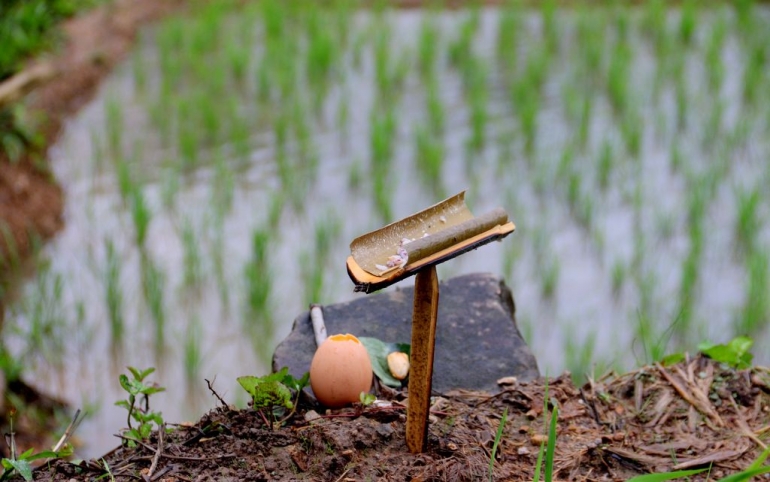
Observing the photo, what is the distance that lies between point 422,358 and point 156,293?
180 centimetres

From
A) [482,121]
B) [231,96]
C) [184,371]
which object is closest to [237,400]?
[184,371]

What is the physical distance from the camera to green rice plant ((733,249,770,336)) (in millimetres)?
2967

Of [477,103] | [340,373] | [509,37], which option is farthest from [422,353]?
[509,37]

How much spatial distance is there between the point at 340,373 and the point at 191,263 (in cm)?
172

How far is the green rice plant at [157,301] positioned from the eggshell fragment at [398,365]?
129cm

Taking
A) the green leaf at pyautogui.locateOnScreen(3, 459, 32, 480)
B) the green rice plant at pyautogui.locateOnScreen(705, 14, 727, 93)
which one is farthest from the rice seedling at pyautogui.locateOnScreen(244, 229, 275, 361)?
the green rice plant at pyautogui.locateOnScreen(705, 14, 727, 93)

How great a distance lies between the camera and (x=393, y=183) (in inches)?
160

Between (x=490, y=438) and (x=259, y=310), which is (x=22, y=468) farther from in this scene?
(x=259, y=310)

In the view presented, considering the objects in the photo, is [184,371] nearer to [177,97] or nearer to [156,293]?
[156,293]

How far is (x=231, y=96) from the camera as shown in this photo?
5.29 meters

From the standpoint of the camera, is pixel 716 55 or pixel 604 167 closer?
pixel 604 167

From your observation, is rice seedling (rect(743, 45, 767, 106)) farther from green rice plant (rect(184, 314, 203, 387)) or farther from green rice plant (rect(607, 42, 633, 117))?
green rice plant (rect(184, 314, 203, 387))

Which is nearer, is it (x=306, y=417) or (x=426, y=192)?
(x=306, y=417)

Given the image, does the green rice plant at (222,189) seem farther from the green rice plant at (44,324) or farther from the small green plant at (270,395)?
the small green plant at (270,395)
